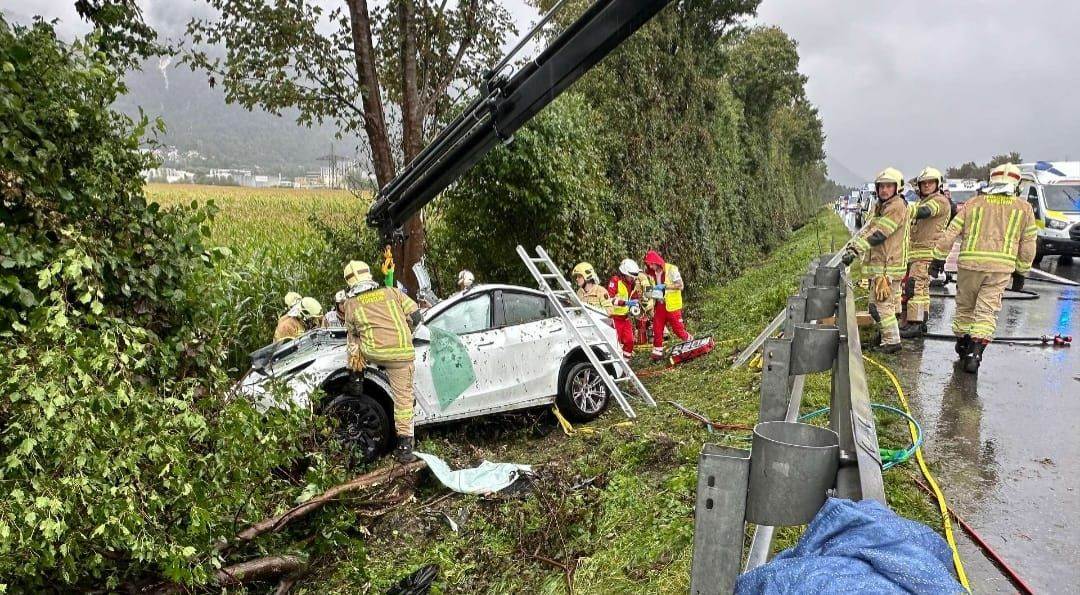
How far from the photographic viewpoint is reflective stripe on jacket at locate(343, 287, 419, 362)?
19.2 feet

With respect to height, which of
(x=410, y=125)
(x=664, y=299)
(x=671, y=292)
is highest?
(x=410, y=125)

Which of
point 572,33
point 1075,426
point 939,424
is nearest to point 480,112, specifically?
point 572,33

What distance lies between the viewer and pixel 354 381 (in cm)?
596

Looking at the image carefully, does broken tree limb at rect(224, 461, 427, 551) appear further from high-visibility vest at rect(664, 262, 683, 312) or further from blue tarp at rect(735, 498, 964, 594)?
high-visibility vest at rect(664, 262, 683, 312)

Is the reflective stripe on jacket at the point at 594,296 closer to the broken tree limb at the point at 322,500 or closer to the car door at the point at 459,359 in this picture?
the car door at the point at 459,359

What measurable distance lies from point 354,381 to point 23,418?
295cm

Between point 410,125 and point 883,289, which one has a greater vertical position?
point 410,125

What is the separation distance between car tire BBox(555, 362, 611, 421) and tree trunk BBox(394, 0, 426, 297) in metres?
3.57

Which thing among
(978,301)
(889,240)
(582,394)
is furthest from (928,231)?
(582,394)

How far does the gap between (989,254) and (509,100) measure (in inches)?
199

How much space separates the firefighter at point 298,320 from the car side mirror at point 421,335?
1896mm

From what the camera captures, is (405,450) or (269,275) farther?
(269,275)

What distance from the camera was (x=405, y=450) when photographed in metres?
5.79

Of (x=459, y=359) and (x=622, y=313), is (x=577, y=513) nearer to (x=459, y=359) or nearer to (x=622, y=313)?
(x=459, y=359)
